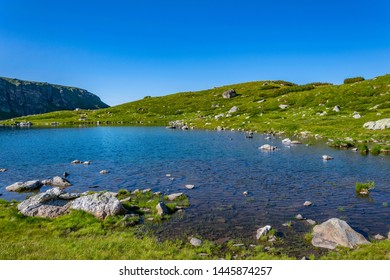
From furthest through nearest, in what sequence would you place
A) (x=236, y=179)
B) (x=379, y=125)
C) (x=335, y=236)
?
(x=379, y=125), (x=236, y=179), (x=335, y=236)

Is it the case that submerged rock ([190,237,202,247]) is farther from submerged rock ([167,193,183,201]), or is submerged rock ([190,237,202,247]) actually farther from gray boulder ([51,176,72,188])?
gray boulder ([51,176,72,188])

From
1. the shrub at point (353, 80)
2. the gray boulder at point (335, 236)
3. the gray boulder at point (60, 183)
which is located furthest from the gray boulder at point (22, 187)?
the shrub at point (353, 80)

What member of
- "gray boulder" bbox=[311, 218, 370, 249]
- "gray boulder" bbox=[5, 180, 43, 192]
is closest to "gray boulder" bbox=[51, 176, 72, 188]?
"gray boulder" bbox=[5, 180, 43, 192]

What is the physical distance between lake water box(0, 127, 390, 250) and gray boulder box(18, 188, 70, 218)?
582cm

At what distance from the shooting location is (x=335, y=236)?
1673 centimetres

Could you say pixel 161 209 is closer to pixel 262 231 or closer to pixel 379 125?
pixel 262 231

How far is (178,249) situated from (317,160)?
3187 centimetres

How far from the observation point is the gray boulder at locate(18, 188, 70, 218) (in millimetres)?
21812

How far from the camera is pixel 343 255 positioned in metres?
15.0

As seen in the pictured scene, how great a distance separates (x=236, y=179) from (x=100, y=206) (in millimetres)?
16128

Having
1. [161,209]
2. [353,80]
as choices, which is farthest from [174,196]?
[353,80]

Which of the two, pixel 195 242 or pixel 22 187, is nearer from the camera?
pixel 195 242

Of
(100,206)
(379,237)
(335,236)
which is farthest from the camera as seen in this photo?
(100,206)
